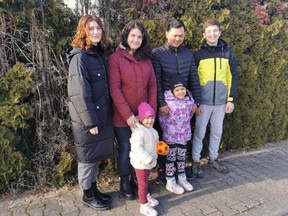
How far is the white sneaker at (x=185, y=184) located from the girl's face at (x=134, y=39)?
1.81m

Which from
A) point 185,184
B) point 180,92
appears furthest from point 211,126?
point 180,92

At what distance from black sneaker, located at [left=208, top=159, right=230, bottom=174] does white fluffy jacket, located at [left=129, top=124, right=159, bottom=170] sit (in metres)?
1.51

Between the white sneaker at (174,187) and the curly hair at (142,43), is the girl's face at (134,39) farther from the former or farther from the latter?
the white sneaker at (174,187)

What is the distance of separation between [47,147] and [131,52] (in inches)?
65.8

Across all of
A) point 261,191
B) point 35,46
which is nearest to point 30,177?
point 35,46

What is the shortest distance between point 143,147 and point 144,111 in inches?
15.2

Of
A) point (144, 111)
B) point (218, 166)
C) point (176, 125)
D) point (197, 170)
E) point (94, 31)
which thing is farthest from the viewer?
point (218, 166)

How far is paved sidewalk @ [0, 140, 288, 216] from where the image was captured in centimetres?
319

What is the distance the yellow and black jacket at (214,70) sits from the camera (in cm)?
372

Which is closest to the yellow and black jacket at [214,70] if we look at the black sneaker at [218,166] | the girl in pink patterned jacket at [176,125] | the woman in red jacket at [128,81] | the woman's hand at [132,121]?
the girl in pink patterned jacket at [176,125]

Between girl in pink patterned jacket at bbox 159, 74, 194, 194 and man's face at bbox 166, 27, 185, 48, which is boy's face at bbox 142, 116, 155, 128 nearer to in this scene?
girl in pink patterned jacket at bbox 159, 74, 194, 194

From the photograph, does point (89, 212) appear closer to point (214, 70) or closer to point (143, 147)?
point (143, 147)

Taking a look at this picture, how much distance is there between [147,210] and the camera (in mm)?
3080

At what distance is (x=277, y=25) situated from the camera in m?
4.68
